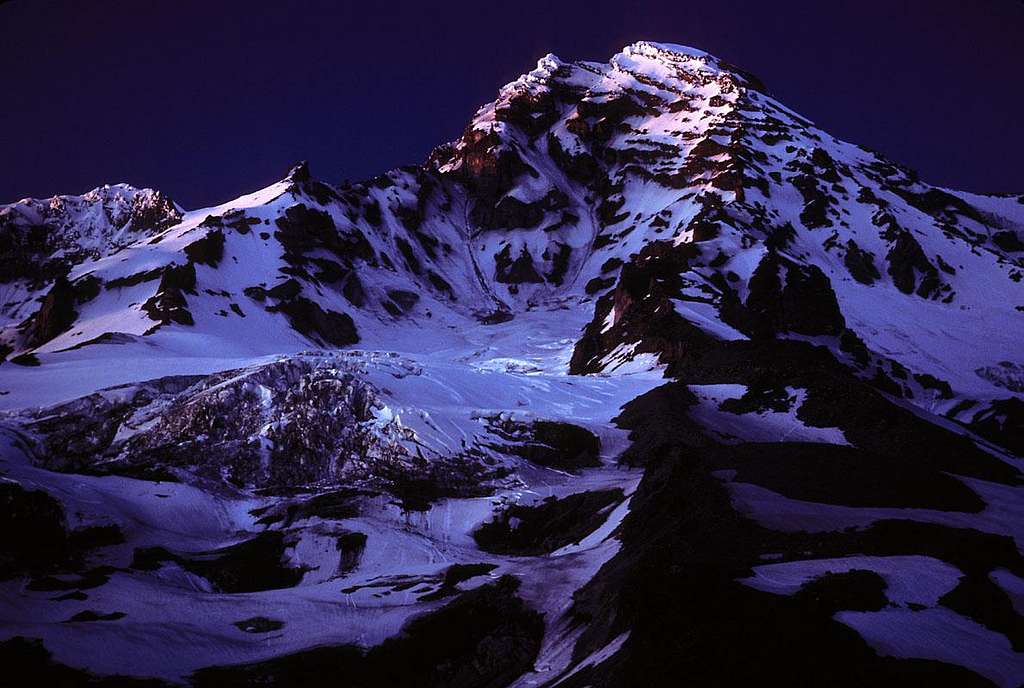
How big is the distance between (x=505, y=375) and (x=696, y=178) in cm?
10475

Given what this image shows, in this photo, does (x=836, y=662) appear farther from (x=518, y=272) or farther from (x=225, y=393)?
(x=518, y=272)

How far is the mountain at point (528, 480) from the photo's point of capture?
71.8 feet

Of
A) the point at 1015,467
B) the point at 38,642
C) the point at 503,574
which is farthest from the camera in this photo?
the point at 1015,467

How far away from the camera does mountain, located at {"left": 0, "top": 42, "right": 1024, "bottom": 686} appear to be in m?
21.9

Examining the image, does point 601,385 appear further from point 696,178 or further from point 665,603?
point 696,178

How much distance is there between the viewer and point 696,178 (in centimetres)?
15475

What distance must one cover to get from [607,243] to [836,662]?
14398 centimetres

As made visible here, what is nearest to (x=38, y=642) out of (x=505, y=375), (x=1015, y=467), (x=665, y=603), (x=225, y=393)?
(x=665, y=603)

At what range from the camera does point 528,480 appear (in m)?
45.9

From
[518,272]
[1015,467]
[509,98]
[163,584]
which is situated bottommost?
[163,584]

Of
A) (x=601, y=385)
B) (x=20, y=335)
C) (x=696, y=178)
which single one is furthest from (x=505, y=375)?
(x=696, y=178)

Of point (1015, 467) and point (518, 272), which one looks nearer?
point (1015, 467)

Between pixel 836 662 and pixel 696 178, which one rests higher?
pixel 696 178

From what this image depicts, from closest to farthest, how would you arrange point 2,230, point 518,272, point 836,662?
1. point 836,662
2. point 518,272
3. point 2,230
